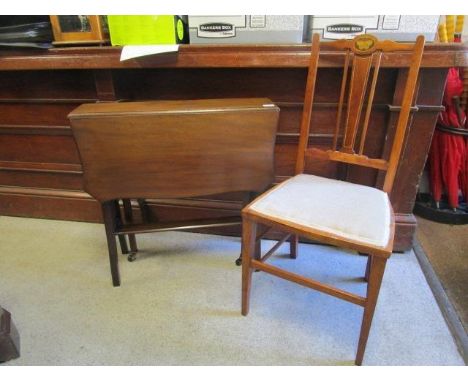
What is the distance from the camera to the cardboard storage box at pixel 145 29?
1.29m

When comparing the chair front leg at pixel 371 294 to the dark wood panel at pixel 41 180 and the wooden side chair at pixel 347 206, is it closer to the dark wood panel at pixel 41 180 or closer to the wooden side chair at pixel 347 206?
the wooden side chair at pixel 347 206

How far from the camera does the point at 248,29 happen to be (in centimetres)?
133

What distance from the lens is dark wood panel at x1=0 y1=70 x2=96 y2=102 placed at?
5.17 ft

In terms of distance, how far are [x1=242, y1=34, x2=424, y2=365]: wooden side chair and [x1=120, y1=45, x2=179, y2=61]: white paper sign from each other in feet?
1.91

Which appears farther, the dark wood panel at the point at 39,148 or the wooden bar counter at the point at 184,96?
the dark wood panel at the point at 39,148

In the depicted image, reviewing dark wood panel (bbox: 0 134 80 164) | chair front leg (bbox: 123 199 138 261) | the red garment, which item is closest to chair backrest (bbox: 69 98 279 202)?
chair front leg (bbox: 123 199 138 261)

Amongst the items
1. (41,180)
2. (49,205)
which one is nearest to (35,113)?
(41,180)

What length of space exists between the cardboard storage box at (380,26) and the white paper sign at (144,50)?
2.04ft

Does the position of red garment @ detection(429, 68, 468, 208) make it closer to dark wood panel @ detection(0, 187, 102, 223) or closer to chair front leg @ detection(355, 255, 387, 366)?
chair front leg @ detection(355, 255, 387, 366)

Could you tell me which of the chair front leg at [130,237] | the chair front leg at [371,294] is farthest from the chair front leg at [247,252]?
the chair front leg at [130,237]

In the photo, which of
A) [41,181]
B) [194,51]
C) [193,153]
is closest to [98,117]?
[193,153]

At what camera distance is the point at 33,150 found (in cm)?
182

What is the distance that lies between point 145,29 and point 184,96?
0.33 m

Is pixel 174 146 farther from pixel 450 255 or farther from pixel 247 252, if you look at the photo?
pixel 450 255
